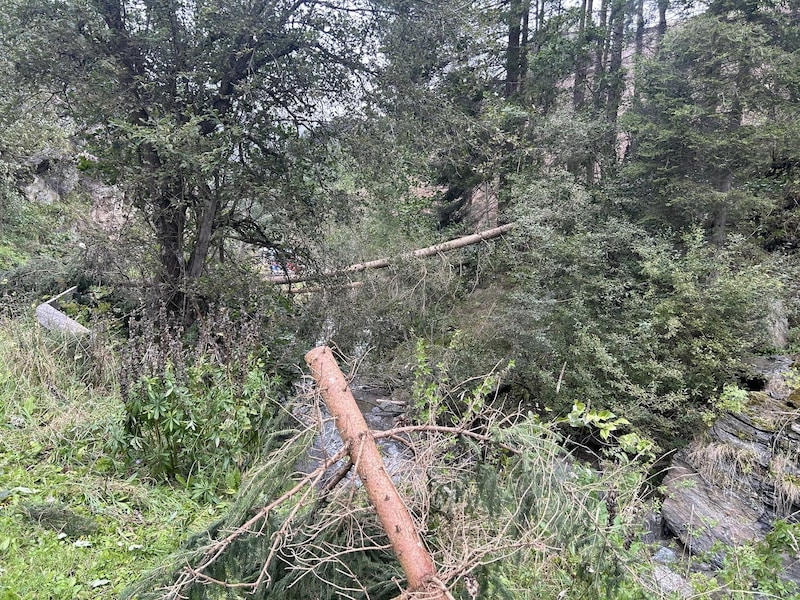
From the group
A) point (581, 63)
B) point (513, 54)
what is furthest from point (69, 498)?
point (581, 63)

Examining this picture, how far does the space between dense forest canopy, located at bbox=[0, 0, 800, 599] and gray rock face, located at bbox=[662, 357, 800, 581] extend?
294mm

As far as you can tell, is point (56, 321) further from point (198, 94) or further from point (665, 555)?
point (665, 555)

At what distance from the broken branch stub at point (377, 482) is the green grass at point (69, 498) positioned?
5.73 ft

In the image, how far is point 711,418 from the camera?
14.6 feet

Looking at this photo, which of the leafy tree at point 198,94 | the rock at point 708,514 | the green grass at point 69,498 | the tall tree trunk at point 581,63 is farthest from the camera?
the tall tree trunk at point 581,63

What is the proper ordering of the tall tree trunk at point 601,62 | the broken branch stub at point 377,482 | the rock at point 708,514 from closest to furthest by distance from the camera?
the broken branch stub at point 377,482, the rock at point 708,514, the tall tree trunk at point 601,62

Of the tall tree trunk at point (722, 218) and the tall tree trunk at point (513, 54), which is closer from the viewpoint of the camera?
the tall tree trunk at point (722, 218)

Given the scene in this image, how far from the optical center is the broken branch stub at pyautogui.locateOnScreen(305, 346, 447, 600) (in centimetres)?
107

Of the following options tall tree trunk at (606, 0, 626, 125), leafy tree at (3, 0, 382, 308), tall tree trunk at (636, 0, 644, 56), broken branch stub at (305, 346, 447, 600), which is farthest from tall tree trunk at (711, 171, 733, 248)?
broken branch stub at (305, 346, 447, 600)

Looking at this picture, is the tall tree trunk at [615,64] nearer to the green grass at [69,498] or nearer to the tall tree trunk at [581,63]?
the tall tree trunk at [581,63]

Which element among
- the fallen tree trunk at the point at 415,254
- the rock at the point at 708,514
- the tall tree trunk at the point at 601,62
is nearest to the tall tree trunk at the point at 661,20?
the tall tree trunk at the point at 601,62

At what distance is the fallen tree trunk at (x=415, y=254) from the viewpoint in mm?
5754

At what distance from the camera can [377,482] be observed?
1169 mm

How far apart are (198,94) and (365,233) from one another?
3.48m
